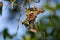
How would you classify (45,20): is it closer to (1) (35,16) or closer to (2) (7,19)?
(1) (35,16)

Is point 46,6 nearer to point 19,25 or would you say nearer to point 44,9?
point 44,9

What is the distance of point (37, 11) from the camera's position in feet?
2.81

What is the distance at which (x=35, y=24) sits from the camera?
2.81ft

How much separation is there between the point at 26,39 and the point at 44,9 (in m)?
0.13

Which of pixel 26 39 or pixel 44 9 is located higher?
pixel 44 9

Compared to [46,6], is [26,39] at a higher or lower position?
lower

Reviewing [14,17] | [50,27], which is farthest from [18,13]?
[50,27]

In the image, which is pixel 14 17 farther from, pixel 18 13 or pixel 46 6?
pixel 46 6

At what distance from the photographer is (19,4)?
896 millimetres

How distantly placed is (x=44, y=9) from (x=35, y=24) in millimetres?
68

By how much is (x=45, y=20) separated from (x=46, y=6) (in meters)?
0.06

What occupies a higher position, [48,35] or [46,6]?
[46,6]

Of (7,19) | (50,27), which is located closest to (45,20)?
(50,27)

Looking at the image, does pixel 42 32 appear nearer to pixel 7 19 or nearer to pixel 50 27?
pixel 50 27
